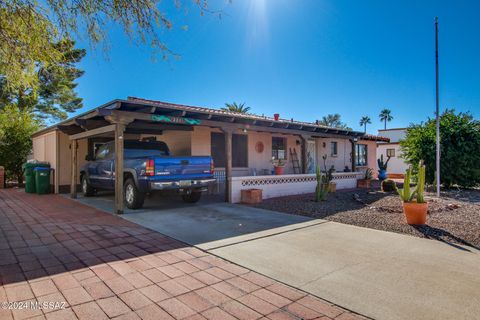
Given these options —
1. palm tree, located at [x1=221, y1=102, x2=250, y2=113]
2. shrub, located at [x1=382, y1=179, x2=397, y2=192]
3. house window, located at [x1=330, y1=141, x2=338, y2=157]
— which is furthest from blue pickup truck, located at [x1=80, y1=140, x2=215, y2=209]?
palm tree, located at [x1=221, y1=102, x2=250, y2=113]

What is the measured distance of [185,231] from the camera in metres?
5.67

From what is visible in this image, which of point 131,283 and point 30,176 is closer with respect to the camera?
point 131,283

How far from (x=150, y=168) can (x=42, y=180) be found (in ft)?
23.9

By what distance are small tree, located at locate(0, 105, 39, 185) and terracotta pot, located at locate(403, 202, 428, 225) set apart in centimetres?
1753

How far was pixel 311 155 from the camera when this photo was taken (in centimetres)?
1627

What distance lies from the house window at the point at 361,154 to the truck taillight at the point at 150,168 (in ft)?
48.6

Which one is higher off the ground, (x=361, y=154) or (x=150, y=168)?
(x=361, y=154)

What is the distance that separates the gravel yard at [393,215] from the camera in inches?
216

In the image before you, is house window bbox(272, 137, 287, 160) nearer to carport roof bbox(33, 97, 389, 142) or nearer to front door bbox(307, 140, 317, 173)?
front door bbox(307, 140, 317, 173)

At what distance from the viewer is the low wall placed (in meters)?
9.72

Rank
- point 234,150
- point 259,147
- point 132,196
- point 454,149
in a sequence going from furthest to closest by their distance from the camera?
point 259,147, point 234,150, point 454,149, point 132,196

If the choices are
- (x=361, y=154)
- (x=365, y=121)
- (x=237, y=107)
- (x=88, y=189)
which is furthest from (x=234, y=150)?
(x=365, y=121)

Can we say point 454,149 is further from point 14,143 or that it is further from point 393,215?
point 14,143

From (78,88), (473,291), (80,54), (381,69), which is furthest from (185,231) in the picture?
(78,88)
